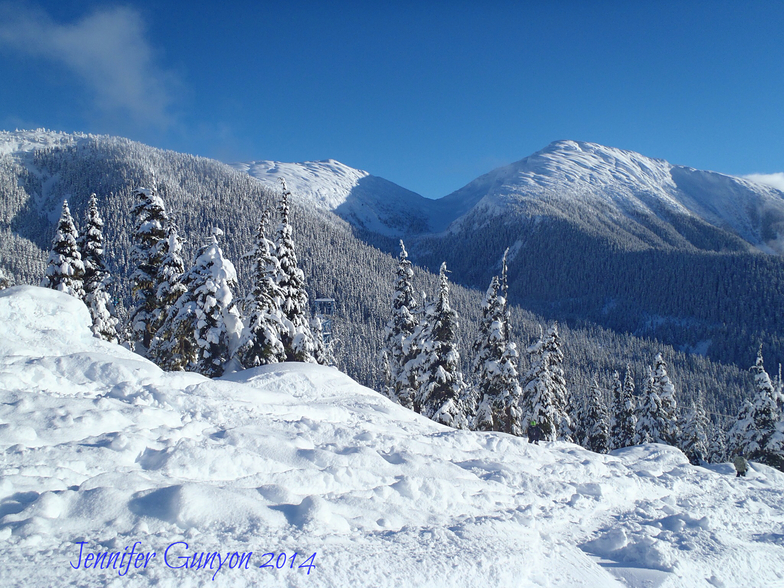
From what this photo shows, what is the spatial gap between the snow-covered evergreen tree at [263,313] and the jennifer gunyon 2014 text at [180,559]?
50.4 feet

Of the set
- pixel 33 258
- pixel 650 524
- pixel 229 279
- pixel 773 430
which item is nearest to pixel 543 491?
pixel 650 524

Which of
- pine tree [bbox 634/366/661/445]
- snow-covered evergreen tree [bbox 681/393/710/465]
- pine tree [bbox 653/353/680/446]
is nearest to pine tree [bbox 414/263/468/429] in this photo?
pine tree [bbox 634/366/661/445]

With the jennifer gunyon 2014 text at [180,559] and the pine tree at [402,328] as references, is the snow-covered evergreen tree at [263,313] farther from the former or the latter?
the jennifer gunyon 2014 text at [180,559]

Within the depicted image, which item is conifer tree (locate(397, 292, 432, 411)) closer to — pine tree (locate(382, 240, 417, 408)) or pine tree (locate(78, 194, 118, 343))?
pine tree (locate(382, 240, 417, 408))

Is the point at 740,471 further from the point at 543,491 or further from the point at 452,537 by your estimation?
the point at 452,537

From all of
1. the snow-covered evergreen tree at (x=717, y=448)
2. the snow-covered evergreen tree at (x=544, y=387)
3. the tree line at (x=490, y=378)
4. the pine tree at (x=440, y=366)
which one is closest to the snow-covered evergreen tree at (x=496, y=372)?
the tree line at (x=490, y=378)

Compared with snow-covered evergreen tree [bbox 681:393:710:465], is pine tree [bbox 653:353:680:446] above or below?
above

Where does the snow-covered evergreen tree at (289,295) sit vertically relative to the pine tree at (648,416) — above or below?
above

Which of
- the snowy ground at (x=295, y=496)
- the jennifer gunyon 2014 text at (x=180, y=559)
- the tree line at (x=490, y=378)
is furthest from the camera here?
the tree line at (x=490, y=378)

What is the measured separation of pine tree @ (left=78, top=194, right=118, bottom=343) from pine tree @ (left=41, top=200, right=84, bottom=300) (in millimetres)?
688

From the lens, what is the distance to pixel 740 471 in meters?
13.8

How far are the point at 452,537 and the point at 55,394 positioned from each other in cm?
820

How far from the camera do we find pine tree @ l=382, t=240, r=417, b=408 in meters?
26.6

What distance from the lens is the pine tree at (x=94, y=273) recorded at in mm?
23312
